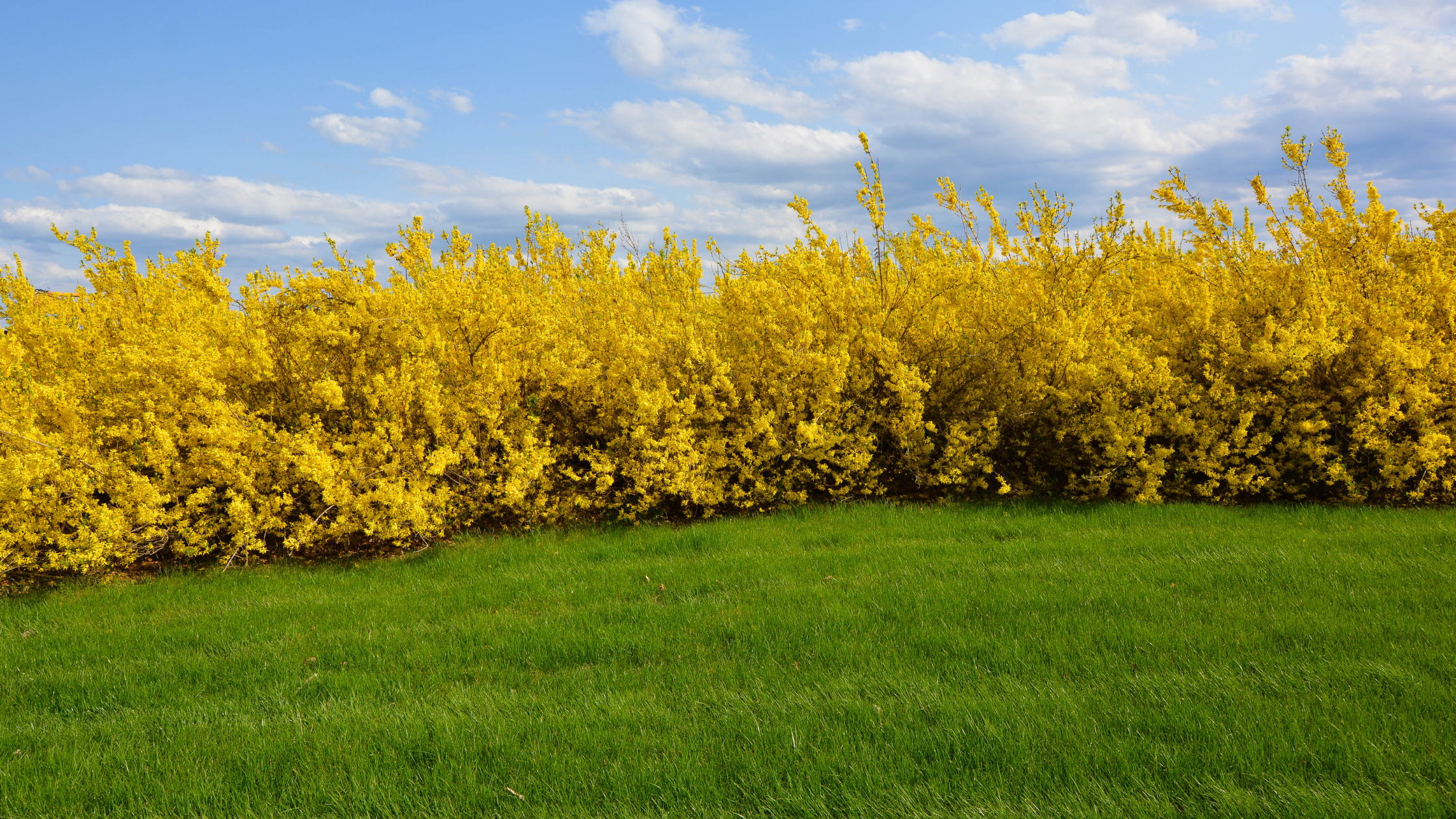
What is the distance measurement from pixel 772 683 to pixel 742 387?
3.46 meters

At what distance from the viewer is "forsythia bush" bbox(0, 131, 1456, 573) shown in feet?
17.4

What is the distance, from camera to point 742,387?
6.38m

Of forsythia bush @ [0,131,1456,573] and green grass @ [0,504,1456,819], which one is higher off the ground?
forsythia bush @ [0,131,1456,573]

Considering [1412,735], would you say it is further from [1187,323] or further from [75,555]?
[75,555]

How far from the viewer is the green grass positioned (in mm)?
2514

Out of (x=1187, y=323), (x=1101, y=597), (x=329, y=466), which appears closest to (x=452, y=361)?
(x=329, y=466)

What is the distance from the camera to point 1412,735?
2.62 m

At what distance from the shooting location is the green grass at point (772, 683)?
2514 millimetres

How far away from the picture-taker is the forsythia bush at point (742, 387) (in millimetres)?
5309

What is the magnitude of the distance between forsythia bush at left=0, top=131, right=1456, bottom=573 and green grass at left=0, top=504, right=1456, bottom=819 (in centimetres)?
80

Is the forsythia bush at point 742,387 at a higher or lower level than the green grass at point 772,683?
higher

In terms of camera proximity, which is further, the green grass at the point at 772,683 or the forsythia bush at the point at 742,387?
the forsythia bush at the point at 742,387

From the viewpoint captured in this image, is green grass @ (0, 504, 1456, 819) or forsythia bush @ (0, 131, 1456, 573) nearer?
green grass @ (0, 504, 1456, 819)

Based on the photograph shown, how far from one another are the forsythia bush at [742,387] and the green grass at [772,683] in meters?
0.80
